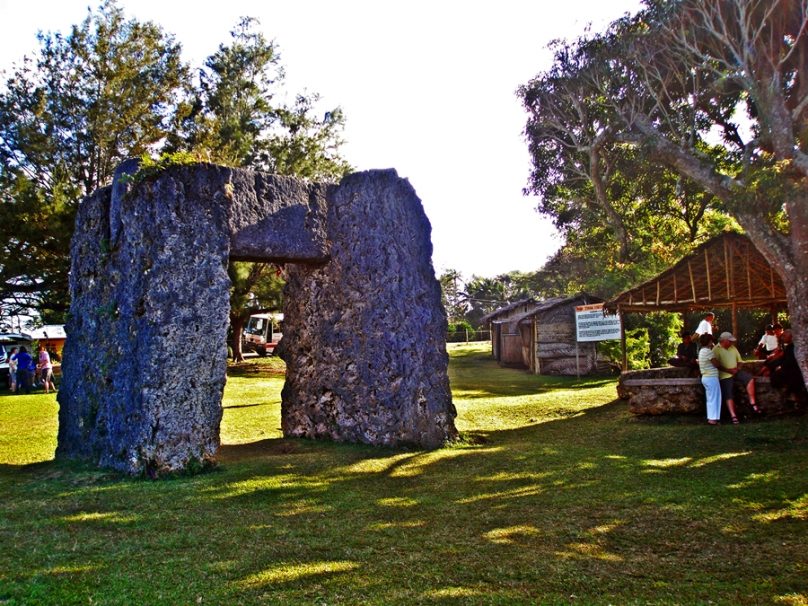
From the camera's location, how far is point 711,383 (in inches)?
436

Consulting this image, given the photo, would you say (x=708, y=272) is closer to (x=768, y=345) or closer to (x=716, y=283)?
(x=716, y=283)

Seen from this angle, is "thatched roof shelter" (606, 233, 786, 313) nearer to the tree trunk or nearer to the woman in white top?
the woman in white top

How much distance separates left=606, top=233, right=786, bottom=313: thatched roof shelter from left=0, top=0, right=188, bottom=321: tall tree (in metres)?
14.4

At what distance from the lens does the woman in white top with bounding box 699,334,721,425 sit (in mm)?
10977

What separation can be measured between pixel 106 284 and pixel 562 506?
6.22 meters

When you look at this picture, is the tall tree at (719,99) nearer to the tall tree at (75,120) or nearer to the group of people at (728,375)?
the group of people at (728,375)

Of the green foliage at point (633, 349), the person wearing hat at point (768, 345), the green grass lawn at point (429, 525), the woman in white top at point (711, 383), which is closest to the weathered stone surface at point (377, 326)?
the green grass lawn at point (429, 525)

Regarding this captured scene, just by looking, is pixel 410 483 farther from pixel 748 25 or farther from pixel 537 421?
pixel 748 25

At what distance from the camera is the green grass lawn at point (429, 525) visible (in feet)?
13.5

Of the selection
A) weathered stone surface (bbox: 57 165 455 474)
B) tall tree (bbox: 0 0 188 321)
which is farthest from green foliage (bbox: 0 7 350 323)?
weathered stone surface (bbox: 57 165 455 474)

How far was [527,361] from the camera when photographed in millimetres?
27234

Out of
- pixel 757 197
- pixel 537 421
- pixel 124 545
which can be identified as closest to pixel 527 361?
pixel 537 421

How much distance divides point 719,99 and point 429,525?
11827 millimetres

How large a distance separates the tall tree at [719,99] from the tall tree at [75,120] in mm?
11527
